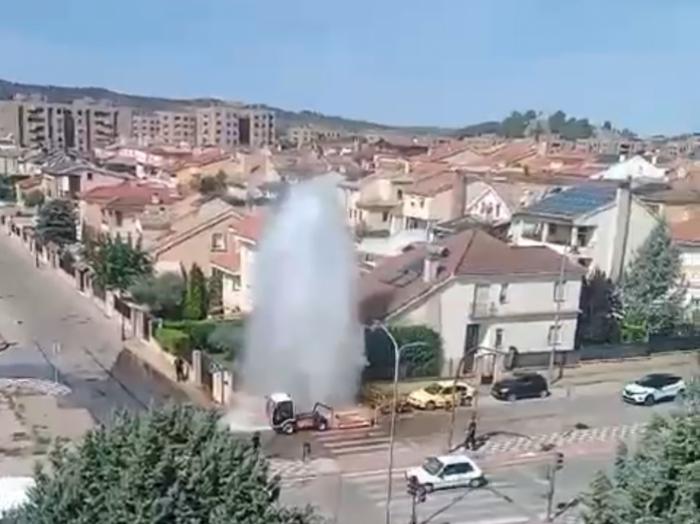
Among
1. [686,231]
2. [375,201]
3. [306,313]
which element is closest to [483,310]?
[306,313]

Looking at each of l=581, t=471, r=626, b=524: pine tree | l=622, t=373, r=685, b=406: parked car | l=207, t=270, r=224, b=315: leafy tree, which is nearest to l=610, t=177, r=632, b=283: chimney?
l=622, t=373, r=685, b=406: parked car

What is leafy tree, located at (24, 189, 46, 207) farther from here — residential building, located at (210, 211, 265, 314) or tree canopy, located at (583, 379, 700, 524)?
tree canopy, located at (583, 379, 700, 524)

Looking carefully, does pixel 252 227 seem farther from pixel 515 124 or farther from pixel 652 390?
pixel 515 124

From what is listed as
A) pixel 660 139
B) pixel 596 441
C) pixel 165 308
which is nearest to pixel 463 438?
pixel 596 441

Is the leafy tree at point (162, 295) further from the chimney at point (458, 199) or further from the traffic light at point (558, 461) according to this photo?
the traffic light at point (558, 461)

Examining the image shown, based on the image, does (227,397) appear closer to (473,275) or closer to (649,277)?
(473,275)

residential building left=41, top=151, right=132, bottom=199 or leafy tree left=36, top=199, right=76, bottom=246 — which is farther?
residential building left=41, top=151, right=132, bottom=199
